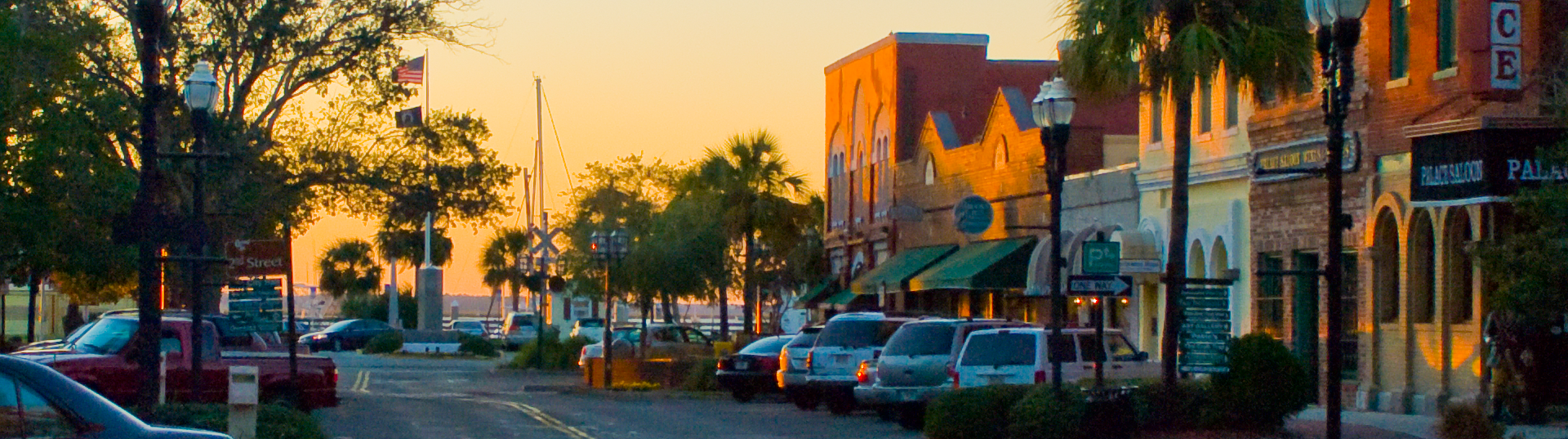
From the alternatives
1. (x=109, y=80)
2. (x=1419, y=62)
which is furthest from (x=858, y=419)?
(x=109, y=80)

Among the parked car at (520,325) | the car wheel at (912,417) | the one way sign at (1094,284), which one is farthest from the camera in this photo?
the parked car at (520,325)

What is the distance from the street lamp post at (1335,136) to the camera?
12391mm

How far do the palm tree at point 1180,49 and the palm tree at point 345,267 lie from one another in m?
74.8

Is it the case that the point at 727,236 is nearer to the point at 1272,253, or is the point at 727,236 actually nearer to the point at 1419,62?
the point at 1272,253

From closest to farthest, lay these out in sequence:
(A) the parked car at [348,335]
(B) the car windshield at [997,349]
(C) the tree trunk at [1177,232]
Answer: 1. (C) the tree trunk at [1177,232]
2. (B) the car windshield at [997,349]
3. (A) the parked car at [348,335]

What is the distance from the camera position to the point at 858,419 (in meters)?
23.9

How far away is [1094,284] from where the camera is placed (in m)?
17.8

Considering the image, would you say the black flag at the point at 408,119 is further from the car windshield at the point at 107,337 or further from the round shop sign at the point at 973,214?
the car windshield at the point at 107,337

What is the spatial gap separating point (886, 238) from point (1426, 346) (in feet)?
71.2

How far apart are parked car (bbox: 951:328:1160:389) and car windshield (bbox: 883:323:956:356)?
115cm

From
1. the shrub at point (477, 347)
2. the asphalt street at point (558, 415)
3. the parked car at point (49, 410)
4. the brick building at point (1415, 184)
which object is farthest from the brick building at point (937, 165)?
the parked car at point (49, 410)

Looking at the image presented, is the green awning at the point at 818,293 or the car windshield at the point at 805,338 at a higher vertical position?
the green awning at the point at 818,293

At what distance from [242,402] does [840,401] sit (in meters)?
11.8

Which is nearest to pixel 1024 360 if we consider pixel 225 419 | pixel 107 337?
pixel 225 419
